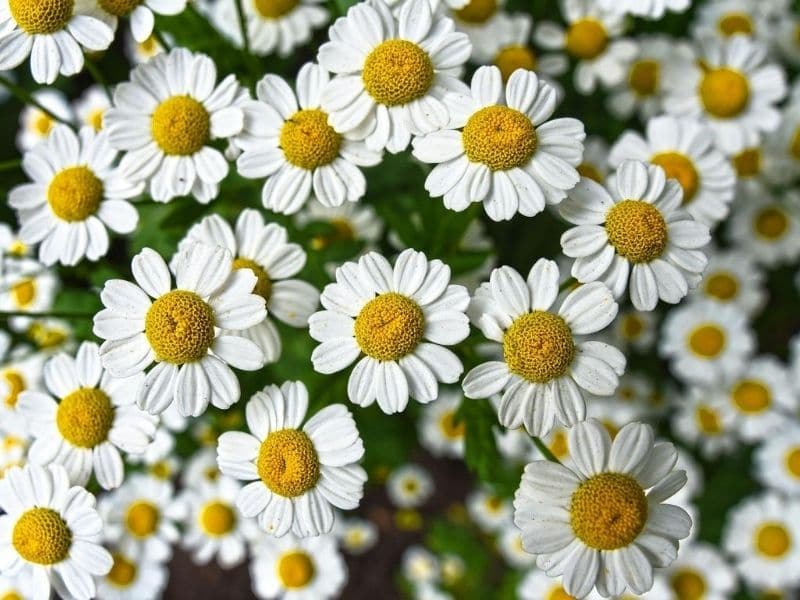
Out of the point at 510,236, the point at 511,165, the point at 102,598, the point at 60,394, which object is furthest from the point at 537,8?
the point at 102,598

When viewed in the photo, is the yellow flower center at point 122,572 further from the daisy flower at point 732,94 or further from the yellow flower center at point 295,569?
the daisy flower at point 732,94

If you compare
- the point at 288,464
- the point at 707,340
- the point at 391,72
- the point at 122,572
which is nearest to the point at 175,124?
the point at 391,72

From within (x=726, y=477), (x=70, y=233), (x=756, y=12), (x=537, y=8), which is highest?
(x=756, y=12)

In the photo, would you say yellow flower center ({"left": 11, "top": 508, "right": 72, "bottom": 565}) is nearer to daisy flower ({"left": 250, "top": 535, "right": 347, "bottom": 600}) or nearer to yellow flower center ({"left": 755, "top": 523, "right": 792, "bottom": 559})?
daisy flower ({"left": 250, "top": 535, "right": 347, "bottom": 600})

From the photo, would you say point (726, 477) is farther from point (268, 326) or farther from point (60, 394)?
point (60, 394)

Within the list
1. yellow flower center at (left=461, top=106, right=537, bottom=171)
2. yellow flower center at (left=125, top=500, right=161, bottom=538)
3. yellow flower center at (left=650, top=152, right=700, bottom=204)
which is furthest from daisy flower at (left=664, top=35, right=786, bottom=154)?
yellow flower center at (left=125, top=500, right=161, bottom=538)

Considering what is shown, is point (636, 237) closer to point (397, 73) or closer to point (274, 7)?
point (397, 73)
